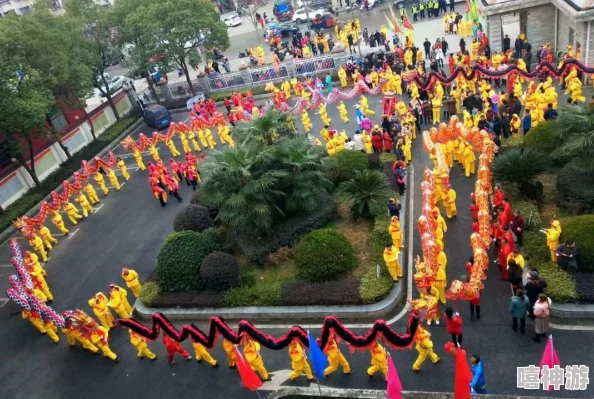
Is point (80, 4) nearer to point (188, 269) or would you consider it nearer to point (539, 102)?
point (188, 269)

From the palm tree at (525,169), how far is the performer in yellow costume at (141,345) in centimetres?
961

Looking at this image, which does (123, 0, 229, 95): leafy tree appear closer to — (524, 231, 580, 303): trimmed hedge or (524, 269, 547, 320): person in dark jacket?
(524, 231, 580, 303): trimmed hedge

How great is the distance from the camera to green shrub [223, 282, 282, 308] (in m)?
11.8

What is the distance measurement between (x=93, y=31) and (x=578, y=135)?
22.7 metres

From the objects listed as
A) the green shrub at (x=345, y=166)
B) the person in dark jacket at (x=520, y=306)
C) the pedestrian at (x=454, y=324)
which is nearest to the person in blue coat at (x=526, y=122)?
the green shrub at (x=345, y=166)

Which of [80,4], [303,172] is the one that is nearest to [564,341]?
[303,172]

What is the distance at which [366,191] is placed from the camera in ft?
45.1

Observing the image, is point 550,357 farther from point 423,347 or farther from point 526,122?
point 526,122

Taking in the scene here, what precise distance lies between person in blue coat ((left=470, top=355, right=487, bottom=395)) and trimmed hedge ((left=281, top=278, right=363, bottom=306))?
331 centimetres

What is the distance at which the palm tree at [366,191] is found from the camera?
13.6 metres

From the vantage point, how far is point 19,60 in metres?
19.0

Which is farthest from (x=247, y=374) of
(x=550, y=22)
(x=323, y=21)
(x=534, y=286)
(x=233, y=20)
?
(x=233, y=20)

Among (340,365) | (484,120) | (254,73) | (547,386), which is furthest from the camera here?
(254,73)

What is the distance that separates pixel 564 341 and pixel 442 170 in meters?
5.24
